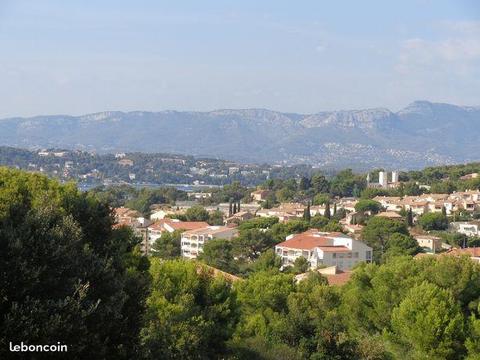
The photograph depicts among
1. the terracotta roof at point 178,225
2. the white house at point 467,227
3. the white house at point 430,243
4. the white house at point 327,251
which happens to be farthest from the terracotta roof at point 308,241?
the white house at point 467,227

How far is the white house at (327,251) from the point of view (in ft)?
111

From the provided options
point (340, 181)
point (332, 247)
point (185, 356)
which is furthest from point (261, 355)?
point (340, 181)

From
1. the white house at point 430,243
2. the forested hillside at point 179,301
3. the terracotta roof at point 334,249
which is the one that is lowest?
the white house at point 430,243

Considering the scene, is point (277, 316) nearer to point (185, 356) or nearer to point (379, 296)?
point (379, 296)

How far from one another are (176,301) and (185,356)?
1396 millimetres

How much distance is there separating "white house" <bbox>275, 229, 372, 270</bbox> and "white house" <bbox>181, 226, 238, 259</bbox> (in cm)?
457

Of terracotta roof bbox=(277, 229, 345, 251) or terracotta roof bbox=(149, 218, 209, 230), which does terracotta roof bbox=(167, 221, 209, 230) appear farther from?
terracotta roof bbox=(277, 229, 345, 251)

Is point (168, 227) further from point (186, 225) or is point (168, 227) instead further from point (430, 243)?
point (430, 243)

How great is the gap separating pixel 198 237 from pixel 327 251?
28.3ft

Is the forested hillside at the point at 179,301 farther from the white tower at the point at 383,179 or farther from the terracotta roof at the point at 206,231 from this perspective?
the white tower at the point at 383,179

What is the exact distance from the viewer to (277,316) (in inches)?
635

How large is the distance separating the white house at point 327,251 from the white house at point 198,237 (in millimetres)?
4573

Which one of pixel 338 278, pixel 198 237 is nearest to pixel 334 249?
pixel 338 278

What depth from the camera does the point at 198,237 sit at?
40312 millimetres
